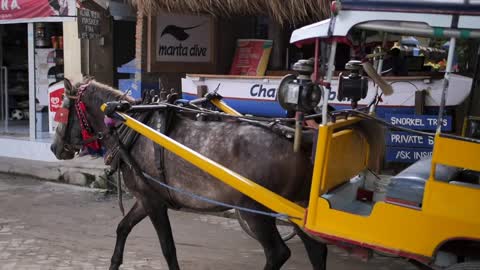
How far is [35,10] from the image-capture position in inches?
394

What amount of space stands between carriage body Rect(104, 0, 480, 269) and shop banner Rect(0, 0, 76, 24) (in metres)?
6.63

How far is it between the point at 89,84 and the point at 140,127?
1.19 metres

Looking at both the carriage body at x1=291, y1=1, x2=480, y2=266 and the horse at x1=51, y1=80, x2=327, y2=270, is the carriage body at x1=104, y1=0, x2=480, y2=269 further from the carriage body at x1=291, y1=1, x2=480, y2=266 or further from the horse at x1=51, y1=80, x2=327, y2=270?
the horse at x1=51, y1=80, x2=327, y2=270

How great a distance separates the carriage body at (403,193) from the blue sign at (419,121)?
6.01ft

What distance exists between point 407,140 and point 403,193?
2.42m

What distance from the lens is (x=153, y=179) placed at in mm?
4445

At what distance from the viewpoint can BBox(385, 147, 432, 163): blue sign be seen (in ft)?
18.1

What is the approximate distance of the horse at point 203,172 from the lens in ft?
13.3

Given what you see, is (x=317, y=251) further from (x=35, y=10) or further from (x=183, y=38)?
(x=35, y=10)

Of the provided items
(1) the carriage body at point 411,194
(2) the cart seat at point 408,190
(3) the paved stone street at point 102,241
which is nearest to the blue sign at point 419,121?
(3) the paved stone street at point 102,241

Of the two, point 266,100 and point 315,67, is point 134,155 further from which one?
point 266,100

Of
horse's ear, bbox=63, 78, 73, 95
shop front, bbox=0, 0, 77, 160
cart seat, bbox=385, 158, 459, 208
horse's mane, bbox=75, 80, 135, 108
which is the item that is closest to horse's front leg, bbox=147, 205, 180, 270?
horse's mane, bbox=75, 80, 135, 108

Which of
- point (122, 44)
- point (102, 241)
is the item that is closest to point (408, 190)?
point (102, 241)

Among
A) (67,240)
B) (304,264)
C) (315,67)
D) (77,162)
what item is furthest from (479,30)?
(77,162)
